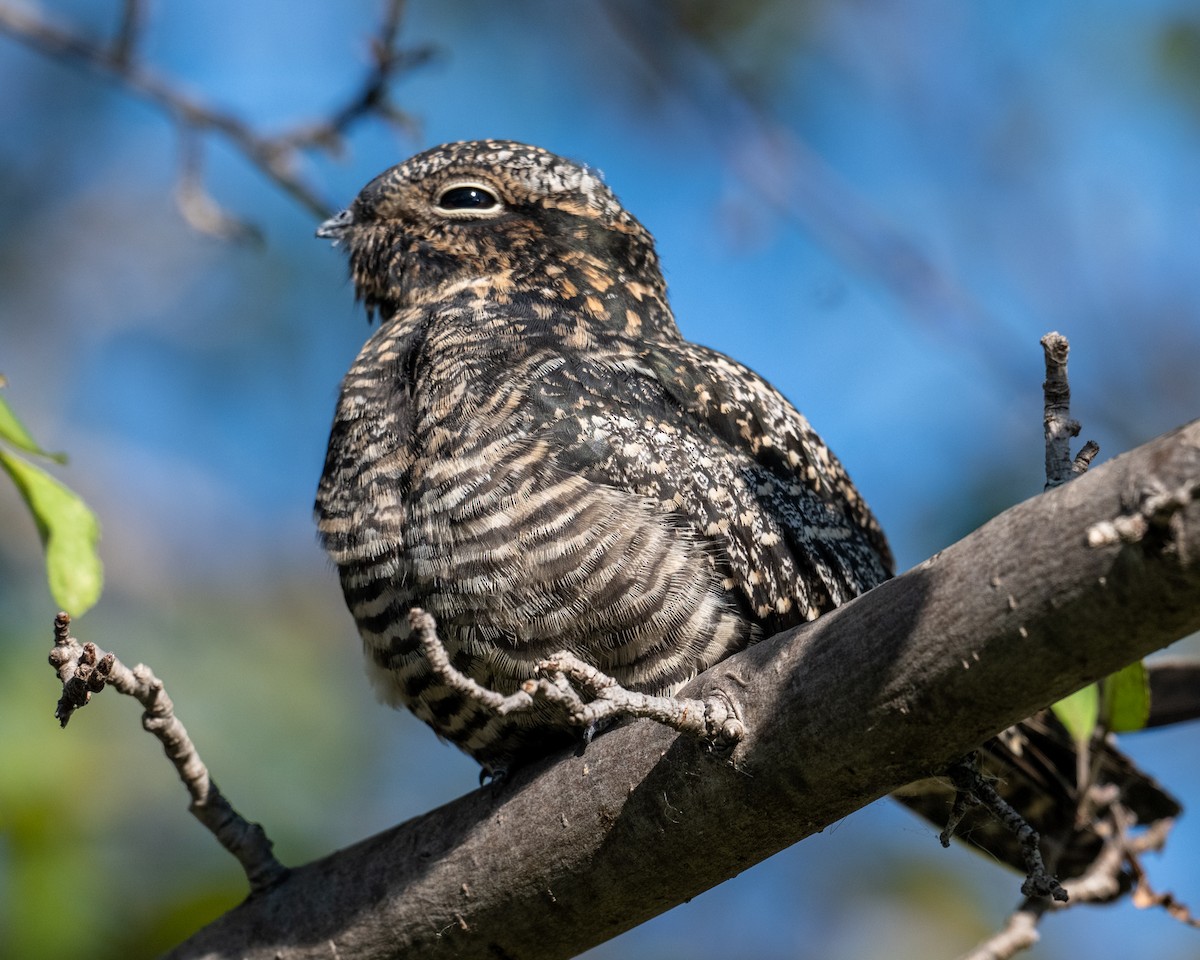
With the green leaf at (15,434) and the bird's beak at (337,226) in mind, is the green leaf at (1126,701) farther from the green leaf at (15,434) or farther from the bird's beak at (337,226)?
the bird's beak at (337,226)

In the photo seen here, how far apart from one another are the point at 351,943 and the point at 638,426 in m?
1.16

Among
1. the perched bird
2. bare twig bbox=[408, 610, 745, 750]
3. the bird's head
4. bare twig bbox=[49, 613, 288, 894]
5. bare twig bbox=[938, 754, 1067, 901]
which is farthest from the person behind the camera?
the bird's head

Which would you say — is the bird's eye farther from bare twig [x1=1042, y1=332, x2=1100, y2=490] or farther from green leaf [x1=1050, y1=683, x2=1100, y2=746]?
bare twig [x1=1042, y1=332, x2=1100, y2=490]

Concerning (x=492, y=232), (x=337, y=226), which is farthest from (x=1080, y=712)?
(x=337, y=226)

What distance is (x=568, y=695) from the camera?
1.87m

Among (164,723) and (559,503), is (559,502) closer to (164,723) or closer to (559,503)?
(559,503)

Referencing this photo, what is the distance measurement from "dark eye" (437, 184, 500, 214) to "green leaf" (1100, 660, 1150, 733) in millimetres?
1961

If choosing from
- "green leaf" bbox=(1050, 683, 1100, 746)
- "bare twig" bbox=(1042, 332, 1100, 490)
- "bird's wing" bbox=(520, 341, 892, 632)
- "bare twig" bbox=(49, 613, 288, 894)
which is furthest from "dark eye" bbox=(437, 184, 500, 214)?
"bare twig" bbox=(1042, 332, 1100, 490)

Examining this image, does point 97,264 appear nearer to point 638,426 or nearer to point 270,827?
point 270,827

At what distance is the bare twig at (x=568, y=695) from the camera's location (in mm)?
1858

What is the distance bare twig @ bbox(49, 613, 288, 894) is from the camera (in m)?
2.15

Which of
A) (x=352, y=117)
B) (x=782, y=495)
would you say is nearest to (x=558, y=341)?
(x=782, y=495)

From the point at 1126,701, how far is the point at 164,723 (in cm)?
187

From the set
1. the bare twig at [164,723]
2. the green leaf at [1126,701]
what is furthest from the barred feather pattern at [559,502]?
the green leaf at [1126,701]
